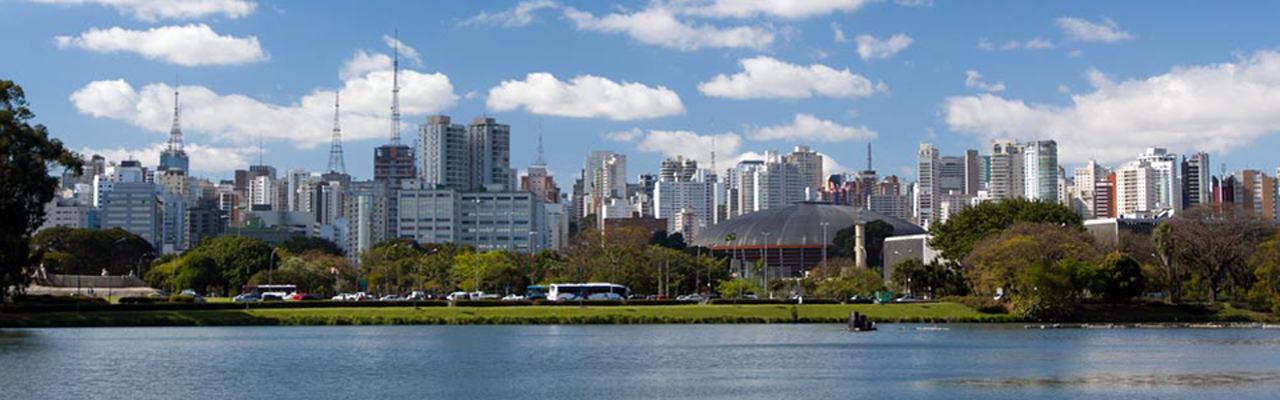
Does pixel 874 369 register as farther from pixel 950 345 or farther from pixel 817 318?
pixel 817 318

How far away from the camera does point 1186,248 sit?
122m

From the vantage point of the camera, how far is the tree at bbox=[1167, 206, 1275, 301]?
394 feet

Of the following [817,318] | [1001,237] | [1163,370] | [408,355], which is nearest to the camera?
[1163,370]

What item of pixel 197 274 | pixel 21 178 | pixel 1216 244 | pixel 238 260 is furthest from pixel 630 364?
pixel 238 260

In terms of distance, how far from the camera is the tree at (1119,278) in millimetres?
113812

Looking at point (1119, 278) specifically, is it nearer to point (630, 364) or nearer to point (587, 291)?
point (587, 291)

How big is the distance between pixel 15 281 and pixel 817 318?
54001 mm

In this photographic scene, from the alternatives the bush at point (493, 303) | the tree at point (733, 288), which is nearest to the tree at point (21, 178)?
the bush at point (493, 303)

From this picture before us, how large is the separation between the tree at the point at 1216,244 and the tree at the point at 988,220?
1281 cm

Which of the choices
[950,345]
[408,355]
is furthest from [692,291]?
[408,355]

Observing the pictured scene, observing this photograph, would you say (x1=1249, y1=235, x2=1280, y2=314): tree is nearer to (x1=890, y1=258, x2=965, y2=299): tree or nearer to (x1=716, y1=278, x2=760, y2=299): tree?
(x1=890, y1=258, x2=965, y2=299): tree

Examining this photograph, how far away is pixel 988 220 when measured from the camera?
137m

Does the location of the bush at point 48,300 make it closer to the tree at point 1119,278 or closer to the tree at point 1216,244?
the tree at point 1119,278

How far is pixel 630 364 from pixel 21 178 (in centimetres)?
4148
